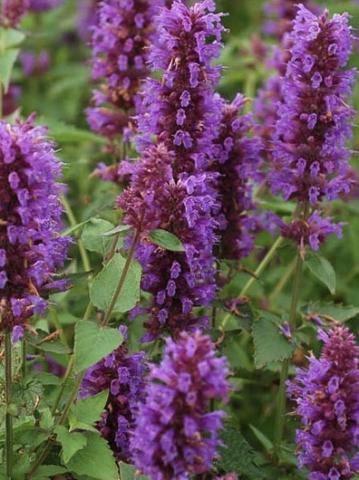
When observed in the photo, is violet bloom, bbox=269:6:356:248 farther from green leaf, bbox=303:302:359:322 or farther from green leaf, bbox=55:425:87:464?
green leaf, bbox=55:425:87:464

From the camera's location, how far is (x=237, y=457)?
353 centimetres

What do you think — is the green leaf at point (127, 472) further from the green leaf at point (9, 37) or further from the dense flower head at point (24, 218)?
the green leaf at point (9, 37)

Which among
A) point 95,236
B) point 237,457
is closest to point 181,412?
point 237,457

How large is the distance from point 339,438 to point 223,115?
1.42m

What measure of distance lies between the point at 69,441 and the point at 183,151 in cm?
118

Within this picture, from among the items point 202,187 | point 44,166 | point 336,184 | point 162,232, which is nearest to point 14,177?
point 44,166

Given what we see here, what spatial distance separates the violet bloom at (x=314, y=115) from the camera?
147 inches

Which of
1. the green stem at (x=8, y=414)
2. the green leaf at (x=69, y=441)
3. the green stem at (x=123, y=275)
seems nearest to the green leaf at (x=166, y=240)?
the green stem at (x=123, y=275)

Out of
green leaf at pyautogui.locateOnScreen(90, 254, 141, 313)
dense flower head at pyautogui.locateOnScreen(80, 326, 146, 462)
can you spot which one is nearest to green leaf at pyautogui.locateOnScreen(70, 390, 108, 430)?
dense flower head at pyautogui.locateOnScreen(80, 326, 146, 462)

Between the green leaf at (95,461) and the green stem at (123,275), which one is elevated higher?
the green stem at (123,275)

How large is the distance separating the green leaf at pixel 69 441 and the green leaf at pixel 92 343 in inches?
10.2

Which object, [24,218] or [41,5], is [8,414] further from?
[41,5]

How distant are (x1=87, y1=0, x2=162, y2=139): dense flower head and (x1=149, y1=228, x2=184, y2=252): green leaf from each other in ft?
4.56

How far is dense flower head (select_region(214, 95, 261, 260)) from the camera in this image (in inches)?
155
